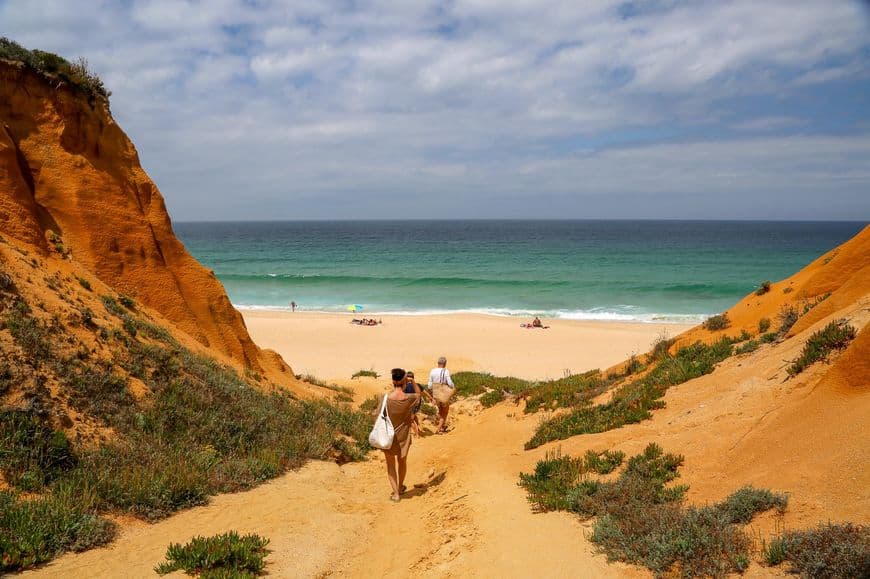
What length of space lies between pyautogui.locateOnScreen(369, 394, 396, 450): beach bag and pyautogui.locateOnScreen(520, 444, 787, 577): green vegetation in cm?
195

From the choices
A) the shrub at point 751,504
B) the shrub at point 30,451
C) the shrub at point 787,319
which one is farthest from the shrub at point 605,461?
the shrub at point 30,451

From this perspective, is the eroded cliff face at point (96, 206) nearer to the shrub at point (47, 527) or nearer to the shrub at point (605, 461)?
the shrub at point (47, 527)

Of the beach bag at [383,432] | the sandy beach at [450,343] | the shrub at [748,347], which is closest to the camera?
the beach bag at [383,432]

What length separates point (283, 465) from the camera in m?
7.84

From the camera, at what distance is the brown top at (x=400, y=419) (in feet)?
24.5

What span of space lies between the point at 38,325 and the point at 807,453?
31.0 feet

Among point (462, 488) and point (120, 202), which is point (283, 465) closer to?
point (462, 488)

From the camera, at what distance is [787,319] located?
32.4ft

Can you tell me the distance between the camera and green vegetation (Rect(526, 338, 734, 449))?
340 inches

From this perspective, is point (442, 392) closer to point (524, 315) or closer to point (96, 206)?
point (96, 206)

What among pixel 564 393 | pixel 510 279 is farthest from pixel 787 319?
pixel 510 279

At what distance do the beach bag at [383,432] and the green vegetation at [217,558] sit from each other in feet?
7.79

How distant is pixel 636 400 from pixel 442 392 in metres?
4.54

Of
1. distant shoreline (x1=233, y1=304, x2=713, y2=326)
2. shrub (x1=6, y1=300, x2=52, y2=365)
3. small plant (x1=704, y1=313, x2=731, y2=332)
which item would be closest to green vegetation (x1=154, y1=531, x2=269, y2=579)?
shrub (x1=6, y1=300, x2=52, y2=365)
